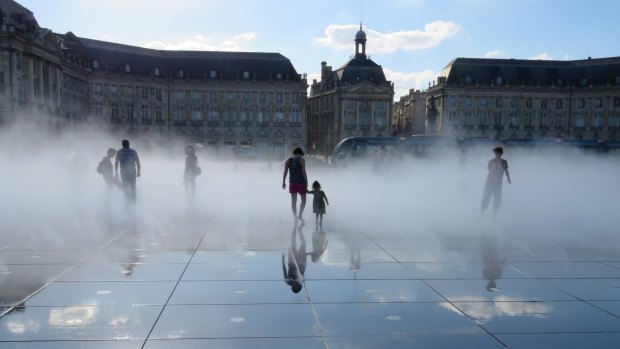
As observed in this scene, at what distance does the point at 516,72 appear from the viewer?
10631 centimetres

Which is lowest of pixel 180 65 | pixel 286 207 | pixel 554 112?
pixel 286 207

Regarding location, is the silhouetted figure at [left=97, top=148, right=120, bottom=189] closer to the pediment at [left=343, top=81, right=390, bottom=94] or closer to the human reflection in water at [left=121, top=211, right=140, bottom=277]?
the human reflection in water at [left=121, top=211, right=140, bottom=277]

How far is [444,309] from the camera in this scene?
731 cm

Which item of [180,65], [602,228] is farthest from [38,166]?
[180,65]

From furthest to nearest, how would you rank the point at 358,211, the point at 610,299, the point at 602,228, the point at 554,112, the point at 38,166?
the point at 554,112 → the point at 38,166 → the point at 358,211 → the point at 602,228 → the point at 610,299

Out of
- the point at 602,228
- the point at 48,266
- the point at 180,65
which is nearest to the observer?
the point at 48,266

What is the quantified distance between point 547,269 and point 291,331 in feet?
17.7


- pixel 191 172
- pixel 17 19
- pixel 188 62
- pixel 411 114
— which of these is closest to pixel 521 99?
pixel 411 114

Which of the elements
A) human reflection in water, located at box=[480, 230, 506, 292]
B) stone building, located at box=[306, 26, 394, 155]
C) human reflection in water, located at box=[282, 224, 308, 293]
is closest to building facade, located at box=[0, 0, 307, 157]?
stone building, located at box=[306, 26, 394, 155]

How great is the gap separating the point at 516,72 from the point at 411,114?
2933cm

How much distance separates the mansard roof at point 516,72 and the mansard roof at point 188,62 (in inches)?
1208

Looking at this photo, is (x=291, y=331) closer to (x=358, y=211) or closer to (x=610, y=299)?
(x=610, y=299)

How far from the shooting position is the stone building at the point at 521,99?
342 ft

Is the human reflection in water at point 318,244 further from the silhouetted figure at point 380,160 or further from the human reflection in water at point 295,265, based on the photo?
the silhouetted figure at point 380,160
